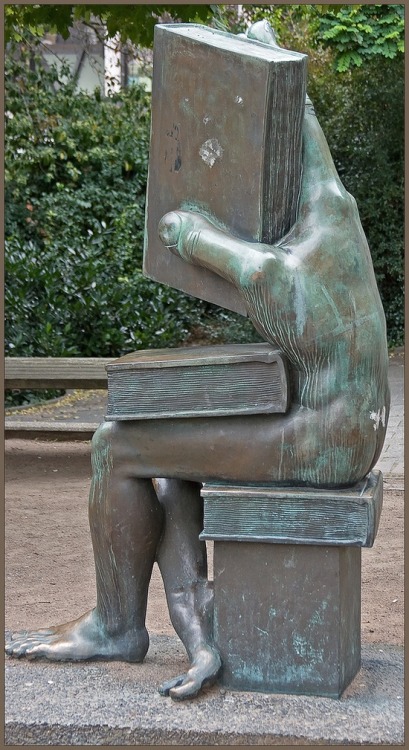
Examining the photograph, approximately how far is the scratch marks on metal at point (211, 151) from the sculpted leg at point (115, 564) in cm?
83

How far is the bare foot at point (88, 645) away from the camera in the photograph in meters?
3.20

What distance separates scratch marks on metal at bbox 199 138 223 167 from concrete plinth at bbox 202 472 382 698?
3.07ft

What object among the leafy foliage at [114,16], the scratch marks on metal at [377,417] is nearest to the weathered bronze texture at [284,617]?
the scratch marks on metal at [377,417]

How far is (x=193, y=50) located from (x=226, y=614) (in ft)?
5.33

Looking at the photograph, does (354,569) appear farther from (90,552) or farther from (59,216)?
(59,216)

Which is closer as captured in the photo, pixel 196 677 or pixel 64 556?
pixel 196 677

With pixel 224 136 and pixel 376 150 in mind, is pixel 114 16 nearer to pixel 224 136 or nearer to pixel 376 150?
pixel 224 136

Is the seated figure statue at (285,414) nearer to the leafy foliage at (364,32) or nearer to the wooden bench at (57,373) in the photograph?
the wooden bench at (57,373)

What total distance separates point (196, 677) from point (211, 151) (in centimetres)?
150

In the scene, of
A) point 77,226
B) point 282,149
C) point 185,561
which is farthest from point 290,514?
point 77,226

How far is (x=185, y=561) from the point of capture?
10.4 feet

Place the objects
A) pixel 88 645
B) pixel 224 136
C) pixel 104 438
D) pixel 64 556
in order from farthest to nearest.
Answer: pixel 64 556, pixel 88 645, pixel 104 438, pixel 224 136

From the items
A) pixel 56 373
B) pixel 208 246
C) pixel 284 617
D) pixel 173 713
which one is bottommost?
pixel 173 713

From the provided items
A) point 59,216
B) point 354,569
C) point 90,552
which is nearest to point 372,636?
point 354,569
